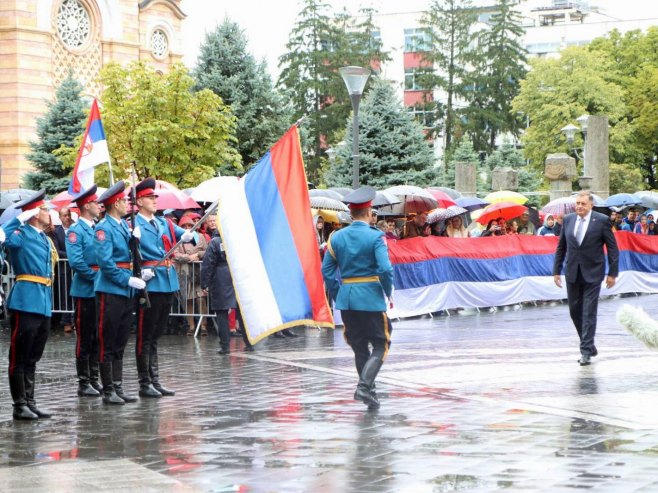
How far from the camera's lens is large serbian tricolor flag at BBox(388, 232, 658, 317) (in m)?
21.8

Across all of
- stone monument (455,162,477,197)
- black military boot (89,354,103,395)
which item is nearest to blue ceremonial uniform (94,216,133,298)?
black military boot (89,354,103,395)

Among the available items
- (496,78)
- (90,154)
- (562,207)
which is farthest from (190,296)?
(496,78)

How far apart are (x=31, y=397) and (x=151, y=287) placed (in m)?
1.66

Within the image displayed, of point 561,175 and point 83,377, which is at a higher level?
point 561,175

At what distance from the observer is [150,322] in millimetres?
11773

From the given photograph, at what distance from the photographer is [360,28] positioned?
7325cm

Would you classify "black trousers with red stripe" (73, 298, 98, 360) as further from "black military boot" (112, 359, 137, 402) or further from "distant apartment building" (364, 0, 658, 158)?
"distant apartment building" (364, 0, 658, 158)

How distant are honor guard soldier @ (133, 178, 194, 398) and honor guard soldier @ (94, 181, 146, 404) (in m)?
0.23

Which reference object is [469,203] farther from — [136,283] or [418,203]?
[136,283]

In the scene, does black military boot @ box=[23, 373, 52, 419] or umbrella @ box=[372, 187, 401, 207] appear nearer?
black military boot @ box=[23, 373, 52, 419]

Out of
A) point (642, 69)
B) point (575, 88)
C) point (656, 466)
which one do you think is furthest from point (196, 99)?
point (642, 69)

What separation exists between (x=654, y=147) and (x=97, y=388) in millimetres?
60936

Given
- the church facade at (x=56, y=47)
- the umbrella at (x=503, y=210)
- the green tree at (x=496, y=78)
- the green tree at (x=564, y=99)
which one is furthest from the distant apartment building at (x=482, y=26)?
the umbrella at (x=503, y=210)

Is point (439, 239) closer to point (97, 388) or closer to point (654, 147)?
point (97, 388)
